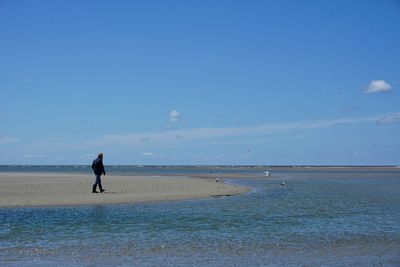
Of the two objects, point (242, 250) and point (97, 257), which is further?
point (242, 250)

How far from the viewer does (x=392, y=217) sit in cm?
2023

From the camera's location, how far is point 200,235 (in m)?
15.5

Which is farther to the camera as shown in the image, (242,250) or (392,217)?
(392,217)

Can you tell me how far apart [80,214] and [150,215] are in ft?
9.23

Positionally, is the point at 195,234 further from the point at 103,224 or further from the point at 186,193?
the point at 186,193

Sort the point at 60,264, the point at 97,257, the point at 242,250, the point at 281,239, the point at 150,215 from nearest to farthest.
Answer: the point at 60,264, the point at 97,257, the point at 242,250, the point at 281,239, the point at 150,215

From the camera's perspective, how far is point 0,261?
1161 centimetres

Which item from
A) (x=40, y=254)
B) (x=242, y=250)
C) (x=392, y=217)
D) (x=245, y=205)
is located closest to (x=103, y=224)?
(x=40, y=254)

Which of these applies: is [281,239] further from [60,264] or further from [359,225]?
[60,264]

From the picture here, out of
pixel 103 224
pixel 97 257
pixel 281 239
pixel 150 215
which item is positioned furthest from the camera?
pixel 150 215

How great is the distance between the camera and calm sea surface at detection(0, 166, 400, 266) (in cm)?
1204

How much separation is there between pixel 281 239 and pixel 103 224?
20.6 feet

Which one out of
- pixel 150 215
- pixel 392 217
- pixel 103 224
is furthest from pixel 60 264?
pixel 392 217

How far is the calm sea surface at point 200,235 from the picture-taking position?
1204 cm
